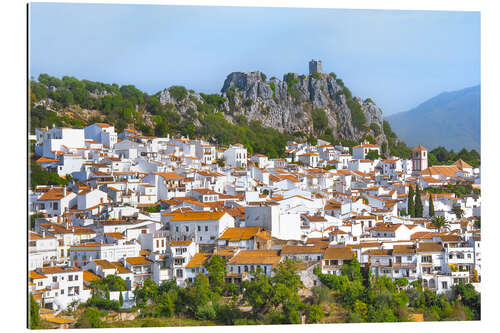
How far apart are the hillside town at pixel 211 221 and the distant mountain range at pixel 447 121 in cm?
139

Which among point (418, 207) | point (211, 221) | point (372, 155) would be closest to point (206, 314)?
point (211, 221)

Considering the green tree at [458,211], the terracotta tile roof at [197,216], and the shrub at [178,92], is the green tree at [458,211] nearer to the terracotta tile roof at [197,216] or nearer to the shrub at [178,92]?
the terracotta tile roof at [197,216]

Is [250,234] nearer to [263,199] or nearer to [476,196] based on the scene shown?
[263,199]

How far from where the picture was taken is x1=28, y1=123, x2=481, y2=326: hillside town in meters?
12.3

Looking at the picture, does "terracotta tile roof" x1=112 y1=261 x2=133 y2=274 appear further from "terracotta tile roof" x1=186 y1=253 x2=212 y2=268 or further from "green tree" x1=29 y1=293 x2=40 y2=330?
"green tree" x1=29 y1=293 x2=40 y2=330

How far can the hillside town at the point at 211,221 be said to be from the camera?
1228 cm

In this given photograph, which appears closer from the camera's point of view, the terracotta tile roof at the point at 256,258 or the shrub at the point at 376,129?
the terracotta tile roof at the point at 256,258

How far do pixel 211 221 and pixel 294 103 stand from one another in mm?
21760

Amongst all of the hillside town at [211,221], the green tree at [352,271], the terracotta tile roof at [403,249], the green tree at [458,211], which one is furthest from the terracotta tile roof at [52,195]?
the green tree at [458,211]

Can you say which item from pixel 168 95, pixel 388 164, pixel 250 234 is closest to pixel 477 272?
pixel 250 234

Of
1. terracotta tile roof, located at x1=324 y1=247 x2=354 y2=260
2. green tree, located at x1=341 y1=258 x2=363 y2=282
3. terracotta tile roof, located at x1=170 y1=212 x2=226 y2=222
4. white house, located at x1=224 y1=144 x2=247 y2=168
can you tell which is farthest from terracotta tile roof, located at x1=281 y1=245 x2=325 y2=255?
white house, located at x1=224 y1=144 x2=247 y2=168

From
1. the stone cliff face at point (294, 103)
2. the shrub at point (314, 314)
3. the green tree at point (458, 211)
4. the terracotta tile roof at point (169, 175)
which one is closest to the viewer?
the shrub at point (314, 314)

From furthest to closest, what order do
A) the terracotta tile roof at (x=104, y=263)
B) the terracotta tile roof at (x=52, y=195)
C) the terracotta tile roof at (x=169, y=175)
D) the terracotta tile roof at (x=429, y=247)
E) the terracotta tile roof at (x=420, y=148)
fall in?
the terracotta tile roof at (x=420, y=148) → the terracotta tile roof at (x=169, y=175) → the terracotta tile roof at (x=52, y=195) → the terracotta tile roof at (x=429, y=247) → the terracotta tile roof at (x=104, y=263)
